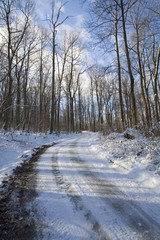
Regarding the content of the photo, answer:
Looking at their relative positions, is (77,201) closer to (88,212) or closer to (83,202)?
(83,202)

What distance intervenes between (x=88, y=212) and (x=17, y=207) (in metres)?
1.56

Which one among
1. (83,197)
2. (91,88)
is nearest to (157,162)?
(83,197)

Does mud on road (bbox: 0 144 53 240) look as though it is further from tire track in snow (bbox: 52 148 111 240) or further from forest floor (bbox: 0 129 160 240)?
tire track in snow (bbox: 52 148 111 240)

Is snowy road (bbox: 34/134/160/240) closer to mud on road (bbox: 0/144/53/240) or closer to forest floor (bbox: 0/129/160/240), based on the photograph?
forest floor (bbox: 0/129/160/240)

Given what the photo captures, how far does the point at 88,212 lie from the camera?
2.38m

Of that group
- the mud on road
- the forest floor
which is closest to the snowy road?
the forest floor

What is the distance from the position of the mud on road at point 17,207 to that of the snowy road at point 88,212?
0.16 m

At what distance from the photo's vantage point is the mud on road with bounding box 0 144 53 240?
1958mm

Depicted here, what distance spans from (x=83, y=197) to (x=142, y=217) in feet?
4.16

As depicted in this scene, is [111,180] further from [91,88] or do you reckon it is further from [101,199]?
[91,88]

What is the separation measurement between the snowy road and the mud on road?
0.53 ft

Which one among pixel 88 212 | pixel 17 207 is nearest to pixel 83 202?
pixel 88 212

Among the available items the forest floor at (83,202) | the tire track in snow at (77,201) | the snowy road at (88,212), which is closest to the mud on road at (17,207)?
the forest floor at (83,202)

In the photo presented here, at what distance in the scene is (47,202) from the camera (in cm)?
273
